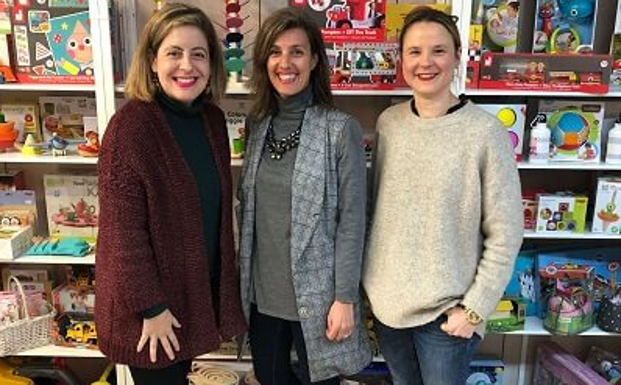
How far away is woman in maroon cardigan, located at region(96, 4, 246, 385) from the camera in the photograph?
1362mm

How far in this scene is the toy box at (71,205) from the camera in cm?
214

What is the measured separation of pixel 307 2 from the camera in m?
1.91

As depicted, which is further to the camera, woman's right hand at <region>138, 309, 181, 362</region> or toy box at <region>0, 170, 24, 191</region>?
toy box at <region>0, 170, 24, 191</region>

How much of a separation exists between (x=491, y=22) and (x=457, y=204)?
832mm

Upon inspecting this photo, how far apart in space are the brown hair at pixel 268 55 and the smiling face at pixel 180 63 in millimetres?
184

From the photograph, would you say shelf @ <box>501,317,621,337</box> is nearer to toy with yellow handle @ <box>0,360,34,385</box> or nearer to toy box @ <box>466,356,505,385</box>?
toy box @ <box>466,356,505,385</box>

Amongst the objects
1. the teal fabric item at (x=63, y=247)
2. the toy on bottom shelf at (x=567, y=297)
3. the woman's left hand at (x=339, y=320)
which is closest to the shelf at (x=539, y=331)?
the toy on bottom shelf at (x=567, y=297)

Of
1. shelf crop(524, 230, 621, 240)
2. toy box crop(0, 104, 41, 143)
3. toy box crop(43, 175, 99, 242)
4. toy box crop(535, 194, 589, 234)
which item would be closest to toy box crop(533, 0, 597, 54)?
toy box crop(535, 194, 589, 234)

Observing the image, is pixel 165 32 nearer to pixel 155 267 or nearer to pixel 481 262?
pixel 155 267

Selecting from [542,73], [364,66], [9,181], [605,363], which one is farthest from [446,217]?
[9,181]

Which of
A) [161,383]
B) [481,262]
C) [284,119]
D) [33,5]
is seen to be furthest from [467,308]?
[33,5]

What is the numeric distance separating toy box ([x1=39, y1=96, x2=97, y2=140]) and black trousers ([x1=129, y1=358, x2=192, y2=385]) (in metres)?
1.01

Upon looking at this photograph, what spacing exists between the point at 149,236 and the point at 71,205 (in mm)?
892

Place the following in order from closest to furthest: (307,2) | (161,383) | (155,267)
Answer: 1. (155,267)
2. (161,383)
3. (307,2)
